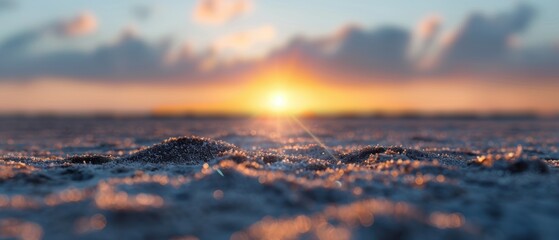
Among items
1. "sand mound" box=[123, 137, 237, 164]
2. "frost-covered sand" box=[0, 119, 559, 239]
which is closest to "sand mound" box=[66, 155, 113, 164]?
"sand mound" box=[123, 137, 237, 164]

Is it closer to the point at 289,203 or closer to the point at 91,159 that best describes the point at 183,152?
the point at 91,159

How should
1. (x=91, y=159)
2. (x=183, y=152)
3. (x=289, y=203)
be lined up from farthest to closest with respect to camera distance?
(x=183, y=152)
(x=91, y=159)
(x=289, y=203)

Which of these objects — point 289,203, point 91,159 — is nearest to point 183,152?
point 91,159

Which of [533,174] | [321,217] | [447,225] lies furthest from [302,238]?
[533,174]

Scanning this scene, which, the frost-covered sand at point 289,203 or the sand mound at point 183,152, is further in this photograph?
the sand mound at point 183,152

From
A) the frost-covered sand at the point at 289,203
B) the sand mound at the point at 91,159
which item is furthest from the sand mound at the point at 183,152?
the frost-covered sand at the point at 289,203

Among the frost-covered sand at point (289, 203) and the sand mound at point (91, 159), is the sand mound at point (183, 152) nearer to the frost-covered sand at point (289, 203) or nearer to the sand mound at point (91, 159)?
the sand mound at point (91, 159)

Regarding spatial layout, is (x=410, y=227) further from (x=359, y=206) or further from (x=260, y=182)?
(x=260, y=182)

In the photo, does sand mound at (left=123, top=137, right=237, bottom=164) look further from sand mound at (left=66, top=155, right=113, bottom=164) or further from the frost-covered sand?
the frost-covered sand
